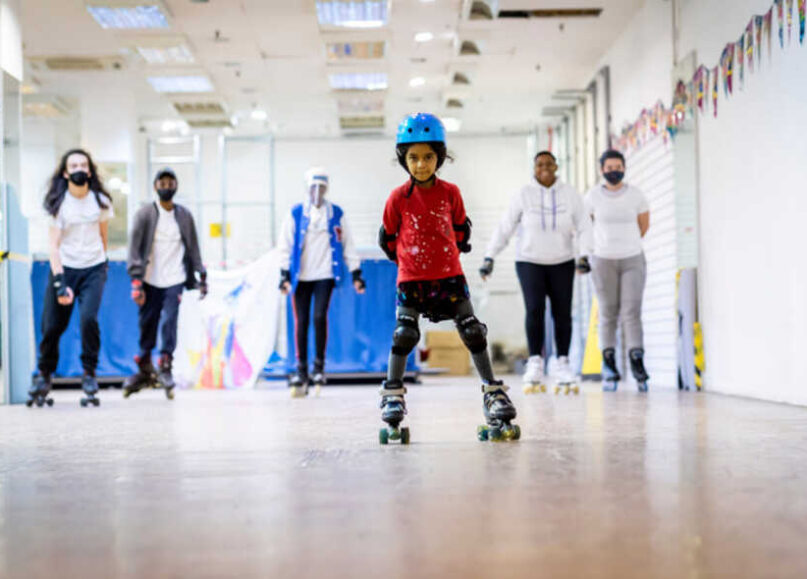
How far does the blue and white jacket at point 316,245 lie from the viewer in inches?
295

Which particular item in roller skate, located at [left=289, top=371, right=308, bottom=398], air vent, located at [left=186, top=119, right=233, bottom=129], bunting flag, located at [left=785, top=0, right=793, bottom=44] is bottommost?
roller skate, located at [left=289, top=371, right=308, bottom=398]

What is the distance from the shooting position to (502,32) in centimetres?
1092

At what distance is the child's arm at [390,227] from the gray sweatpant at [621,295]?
3.98m

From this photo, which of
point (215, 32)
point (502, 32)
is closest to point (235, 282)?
point (215, 32)

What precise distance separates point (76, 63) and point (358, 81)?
134 inches

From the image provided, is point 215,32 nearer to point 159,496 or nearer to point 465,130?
point 465,130

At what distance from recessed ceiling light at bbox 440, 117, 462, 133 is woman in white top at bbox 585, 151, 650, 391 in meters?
8.15

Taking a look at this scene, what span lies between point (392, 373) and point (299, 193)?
14062 mm

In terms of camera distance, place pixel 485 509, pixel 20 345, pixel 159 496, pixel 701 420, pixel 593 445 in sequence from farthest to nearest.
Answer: pixel 20 345
pixel 701 420
pixel 593 445
pixel 159 496
pixel 485 509

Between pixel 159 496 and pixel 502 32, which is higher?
pixel 502 32

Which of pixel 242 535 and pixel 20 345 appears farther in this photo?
pixel 20 345

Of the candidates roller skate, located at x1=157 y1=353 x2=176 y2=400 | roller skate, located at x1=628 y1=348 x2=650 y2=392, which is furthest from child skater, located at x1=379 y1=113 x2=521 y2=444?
roller skate, located at x1=157 y1=353 x2=176 y2=400

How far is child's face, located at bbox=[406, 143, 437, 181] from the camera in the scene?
3709mm

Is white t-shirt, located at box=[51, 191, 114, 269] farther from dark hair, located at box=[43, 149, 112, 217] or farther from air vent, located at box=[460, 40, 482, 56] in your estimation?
air vent, located at box=[460, 40, 482, 56]
